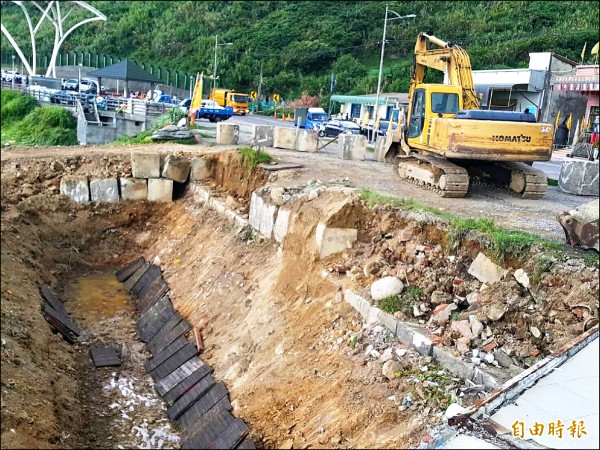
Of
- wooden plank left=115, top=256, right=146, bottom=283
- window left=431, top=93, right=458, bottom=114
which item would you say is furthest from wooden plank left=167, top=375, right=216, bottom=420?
window left=431, top=93, right=458, bottom=114

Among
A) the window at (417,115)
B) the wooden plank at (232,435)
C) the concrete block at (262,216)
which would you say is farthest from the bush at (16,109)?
the wooden plank at (232,435)

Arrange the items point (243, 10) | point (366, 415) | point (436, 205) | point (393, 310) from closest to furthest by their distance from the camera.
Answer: point (366, 415)
point (393, 310)
point (436, 205)
point (243, 10)

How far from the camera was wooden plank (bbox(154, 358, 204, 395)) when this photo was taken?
945cm

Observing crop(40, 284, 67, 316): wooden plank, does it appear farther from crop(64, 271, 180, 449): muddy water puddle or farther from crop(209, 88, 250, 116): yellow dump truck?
crop(209, 88, 250, 116): yellow dump truck

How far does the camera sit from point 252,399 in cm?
789

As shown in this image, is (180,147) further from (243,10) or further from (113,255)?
(243,10)

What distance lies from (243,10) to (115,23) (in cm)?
1595

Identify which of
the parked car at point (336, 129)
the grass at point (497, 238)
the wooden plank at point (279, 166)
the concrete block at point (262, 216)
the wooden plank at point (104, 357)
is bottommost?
the wooden plank at point (104, 357)

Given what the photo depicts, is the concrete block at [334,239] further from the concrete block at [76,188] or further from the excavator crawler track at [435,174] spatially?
the concrete block at [76,188]

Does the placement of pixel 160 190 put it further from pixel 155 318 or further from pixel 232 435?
pixel 232 435

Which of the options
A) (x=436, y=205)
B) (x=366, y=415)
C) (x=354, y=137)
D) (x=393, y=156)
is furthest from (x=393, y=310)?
(x=354, y=137)

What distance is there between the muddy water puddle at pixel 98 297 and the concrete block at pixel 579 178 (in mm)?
10339

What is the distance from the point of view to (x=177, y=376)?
9.55m

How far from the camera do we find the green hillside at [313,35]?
144 feet
